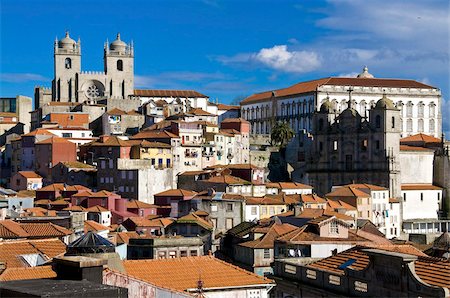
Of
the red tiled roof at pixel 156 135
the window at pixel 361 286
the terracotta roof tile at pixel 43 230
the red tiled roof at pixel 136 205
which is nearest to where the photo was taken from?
the window at pixel 361 286

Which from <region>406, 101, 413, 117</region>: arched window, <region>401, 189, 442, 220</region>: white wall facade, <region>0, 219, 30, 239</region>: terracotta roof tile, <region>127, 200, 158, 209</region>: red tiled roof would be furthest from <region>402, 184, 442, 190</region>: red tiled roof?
<region>0, 219, 30, 239</region>: terracotta roof tile

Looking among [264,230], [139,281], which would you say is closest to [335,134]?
[264,230]

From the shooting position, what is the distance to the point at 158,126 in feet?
287

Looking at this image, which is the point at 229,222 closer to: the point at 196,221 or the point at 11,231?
the point at 196,221

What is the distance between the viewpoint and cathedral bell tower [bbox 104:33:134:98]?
379 ft

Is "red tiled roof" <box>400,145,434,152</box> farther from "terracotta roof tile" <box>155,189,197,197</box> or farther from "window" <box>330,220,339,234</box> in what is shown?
"window" <box>330,220,339,234</box>

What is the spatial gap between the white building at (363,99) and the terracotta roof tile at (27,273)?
94696mm

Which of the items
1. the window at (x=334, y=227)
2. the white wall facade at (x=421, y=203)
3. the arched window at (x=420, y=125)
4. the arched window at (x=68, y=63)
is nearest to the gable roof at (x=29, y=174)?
the white wall facade at (x=421, y=203)

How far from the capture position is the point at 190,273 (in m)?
22.4

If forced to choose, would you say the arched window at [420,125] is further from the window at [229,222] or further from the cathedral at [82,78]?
the window at [229,222]

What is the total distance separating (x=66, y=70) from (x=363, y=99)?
3960 centimetres

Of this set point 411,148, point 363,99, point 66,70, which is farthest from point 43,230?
point 363,99

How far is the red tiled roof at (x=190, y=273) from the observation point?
841 inches

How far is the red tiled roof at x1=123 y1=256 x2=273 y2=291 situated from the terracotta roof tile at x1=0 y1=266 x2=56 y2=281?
10.3ft
